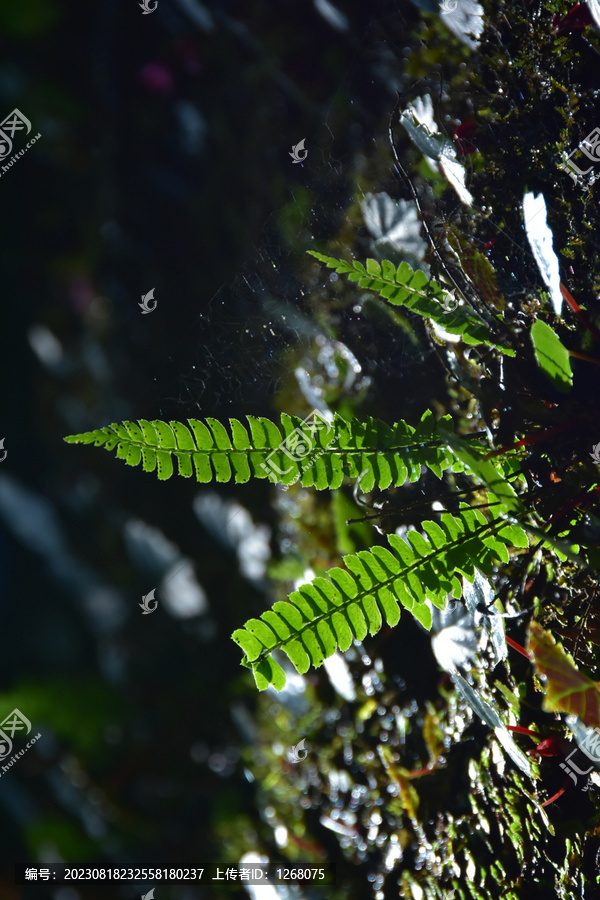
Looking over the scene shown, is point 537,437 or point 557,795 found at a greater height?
point 537,437

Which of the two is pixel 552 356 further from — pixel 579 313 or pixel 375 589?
pixel 375 589

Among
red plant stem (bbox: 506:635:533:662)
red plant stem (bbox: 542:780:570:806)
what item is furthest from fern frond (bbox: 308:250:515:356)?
red plant stem (bbox: 542:780:570:806)

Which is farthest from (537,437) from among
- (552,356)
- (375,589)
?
(375,589)

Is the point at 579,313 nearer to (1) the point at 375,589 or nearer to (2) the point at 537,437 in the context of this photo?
(2) the point at 537,437

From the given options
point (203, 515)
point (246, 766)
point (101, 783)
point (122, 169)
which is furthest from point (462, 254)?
point (101, 783)

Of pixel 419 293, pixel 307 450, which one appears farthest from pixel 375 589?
pixel 419 293
